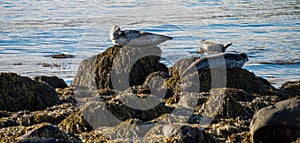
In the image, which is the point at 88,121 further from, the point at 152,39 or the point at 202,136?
the point at 152,39

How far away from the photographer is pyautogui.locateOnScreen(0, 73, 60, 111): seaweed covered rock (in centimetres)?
775

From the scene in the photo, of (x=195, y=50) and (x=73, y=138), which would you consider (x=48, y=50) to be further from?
(x=73, y=138)

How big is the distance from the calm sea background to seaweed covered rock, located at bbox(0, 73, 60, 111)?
571 centimetres

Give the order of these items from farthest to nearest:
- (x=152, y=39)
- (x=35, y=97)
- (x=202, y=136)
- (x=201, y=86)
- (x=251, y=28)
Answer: (x=251, y=28) → (x=152, y=39) → (x=201, y=86) → (x=35, y=97) → (x=202, y=136)

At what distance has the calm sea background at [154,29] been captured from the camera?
16.4 m

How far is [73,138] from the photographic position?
510 centimetres

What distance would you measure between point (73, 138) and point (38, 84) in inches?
121

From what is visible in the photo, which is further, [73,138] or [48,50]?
[48,50]

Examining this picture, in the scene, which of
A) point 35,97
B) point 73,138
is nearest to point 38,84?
point 35,97

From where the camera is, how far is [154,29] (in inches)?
944

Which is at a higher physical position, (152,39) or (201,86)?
(152,39)

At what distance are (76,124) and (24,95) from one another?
5.96ft

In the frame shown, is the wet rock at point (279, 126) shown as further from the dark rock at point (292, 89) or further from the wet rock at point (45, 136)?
the dark rock at point (292, 89)

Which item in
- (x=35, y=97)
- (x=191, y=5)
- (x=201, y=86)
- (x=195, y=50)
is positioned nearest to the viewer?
(x=35, y=97)
